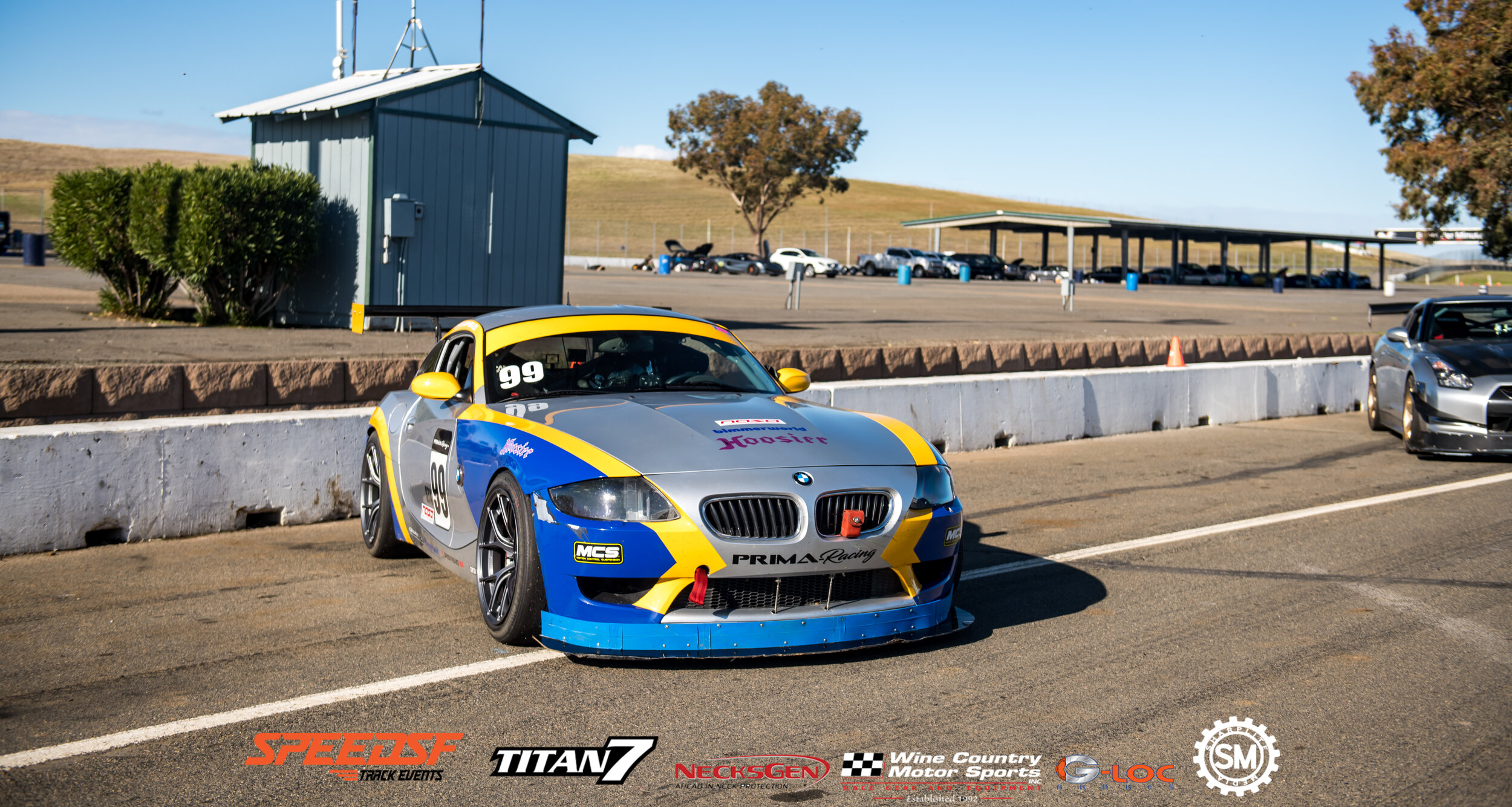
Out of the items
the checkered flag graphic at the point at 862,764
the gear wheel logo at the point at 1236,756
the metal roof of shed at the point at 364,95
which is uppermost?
the metal roof of shed at the point at 364,95

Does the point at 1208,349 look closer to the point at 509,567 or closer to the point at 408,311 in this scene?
the point at 408,311

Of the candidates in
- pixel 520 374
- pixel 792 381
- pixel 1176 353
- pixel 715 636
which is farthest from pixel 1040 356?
pixel 715 636

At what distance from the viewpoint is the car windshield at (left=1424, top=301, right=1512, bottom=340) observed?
12516 millimetres

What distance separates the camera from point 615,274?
57.6 m

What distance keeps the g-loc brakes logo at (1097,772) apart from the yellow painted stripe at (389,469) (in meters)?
3.84

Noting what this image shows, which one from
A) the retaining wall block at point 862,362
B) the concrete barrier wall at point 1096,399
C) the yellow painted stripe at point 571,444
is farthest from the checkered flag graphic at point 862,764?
the retaining wall block at point 862,362

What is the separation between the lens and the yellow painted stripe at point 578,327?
6.37 metres

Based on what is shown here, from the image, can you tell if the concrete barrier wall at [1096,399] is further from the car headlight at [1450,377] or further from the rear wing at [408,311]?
the rear wing at [408,311]

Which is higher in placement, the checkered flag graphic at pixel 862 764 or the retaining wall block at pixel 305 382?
the retaining wall block at pixel 305 382

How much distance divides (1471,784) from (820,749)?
2010 millimetres

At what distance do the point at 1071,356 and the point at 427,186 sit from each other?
9389 millimetres

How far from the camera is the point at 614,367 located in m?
6.37

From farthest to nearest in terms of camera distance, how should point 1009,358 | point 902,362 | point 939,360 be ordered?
point 1009,358 → point 939,360 → point 902,362

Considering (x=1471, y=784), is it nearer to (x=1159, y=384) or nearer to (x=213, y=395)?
(x=213, y=395)
